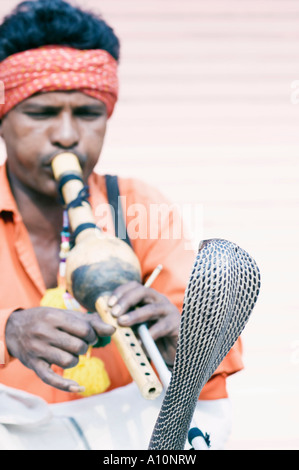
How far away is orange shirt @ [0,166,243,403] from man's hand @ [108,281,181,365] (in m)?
0.24

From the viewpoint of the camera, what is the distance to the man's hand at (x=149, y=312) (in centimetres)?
140

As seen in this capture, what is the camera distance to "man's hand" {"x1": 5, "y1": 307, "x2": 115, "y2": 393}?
4.58ft

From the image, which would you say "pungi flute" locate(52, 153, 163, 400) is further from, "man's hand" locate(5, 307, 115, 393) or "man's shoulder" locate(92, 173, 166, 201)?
"man's shoulder" locate(92, 173, 166, 201)

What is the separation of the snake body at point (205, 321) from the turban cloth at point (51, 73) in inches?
28.8

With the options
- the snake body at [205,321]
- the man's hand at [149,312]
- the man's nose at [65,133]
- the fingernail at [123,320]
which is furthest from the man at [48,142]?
the snake body at [205,321]

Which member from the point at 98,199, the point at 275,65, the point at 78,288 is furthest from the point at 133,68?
the point at 78,288

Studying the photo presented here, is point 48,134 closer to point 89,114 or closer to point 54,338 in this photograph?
point 89,114

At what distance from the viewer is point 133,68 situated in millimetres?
3229

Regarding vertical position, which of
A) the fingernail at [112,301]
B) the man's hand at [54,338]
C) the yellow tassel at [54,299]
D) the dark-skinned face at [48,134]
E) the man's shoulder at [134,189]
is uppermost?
the dark-skinned face at [48,134]

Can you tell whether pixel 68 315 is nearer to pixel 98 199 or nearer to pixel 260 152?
pixel 98 199

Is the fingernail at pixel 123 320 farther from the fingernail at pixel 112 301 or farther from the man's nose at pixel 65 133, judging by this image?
the man's nose at pixel 65 133

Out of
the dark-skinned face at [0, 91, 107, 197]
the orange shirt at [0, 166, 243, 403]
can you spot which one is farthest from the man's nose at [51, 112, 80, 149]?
the orange shirt at [0, 166, 243, 403]

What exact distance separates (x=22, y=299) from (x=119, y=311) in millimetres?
451
